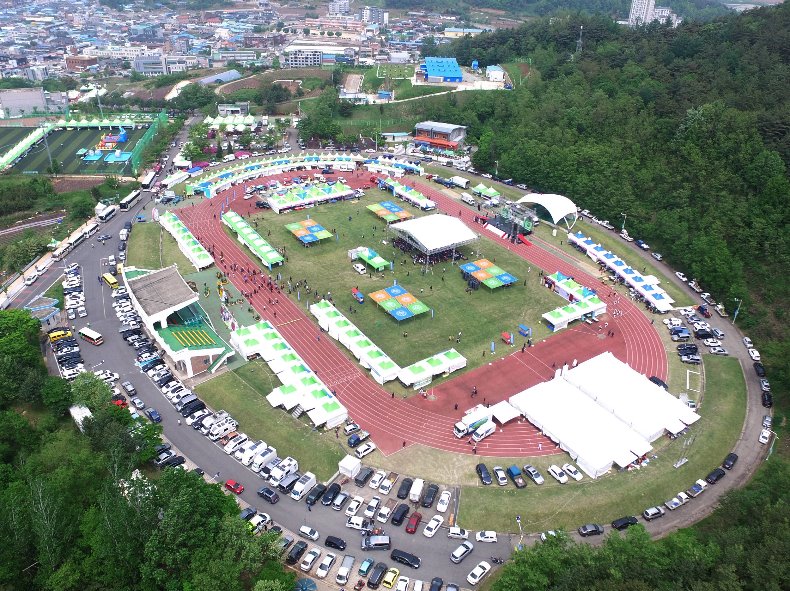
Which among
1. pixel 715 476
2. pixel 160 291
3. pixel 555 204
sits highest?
pixel 555 204

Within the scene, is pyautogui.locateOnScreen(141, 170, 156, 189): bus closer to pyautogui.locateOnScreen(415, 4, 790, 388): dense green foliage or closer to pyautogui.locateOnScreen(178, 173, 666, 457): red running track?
pyautogui.locateOnScreen(178, 173, 666, 457): red running track

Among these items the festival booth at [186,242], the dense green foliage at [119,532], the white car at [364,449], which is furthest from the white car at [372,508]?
the festival booth at [186,242]

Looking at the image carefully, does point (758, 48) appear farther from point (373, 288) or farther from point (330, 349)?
point (330, 349)

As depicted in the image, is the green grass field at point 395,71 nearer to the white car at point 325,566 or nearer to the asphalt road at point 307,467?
the asphalt road at point 307,467

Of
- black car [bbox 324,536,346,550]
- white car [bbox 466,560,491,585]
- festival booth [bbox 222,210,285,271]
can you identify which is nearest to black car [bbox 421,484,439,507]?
white car [bbox 466,560,491,585]

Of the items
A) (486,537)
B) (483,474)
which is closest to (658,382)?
(483,474)

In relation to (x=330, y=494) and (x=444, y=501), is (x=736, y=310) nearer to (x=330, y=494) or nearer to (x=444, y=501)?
(x=444, y=501)
